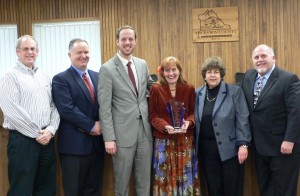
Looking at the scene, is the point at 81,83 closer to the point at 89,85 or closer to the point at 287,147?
the point at 89,85

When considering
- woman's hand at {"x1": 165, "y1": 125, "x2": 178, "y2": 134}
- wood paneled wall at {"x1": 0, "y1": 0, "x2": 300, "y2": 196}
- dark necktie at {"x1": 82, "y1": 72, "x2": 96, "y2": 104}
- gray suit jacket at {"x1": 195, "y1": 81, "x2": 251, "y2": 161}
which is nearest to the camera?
woman's hand at {"x1": 165, "y1": 125, "x2": 178, "y2": 134}

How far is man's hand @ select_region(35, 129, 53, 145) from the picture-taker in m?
2.87

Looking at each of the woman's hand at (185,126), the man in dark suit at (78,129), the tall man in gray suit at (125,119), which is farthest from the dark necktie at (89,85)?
the woman's hand at (185,126)

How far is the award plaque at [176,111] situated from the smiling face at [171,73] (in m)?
0.18

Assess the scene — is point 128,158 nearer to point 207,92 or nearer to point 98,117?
point 98,117

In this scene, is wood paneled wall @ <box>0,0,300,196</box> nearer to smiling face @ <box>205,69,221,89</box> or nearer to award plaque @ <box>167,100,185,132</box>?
smiling face @ <box>205,69,221,89</box>

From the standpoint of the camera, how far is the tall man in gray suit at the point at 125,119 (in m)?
2.92

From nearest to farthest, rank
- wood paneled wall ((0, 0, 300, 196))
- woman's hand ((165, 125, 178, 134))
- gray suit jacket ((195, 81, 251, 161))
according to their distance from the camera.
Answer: woman's hand ((165, 125, 178, 134))
gray suit jacket ((195, 81, 251, 161))
wood paneled wall ((0, 0, 300, 196))

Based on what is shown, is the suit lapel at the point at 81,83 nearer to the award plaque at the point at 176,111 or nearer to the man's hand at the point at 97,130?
the man's hand at the point at 97,130

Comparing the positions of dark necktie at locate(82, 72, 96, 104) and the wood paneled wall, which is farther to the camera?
the wood paneled wall

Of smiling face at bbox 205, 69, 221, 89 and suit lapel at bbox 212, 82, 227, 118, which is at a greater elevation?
smiling face at bbox 205, 69, 221, 89

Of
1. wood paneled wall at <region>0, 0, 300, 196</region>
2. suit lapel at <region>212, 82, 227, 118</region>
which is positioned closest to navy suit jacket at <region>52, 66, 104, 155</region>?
suit lapel at <region>212, 82, 227, 118</region>

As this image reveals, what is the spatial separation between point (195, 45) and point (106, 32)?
1.32 meters

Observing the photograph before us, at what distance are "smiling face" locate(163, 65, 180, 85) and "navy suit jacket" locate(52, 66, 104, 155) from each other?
644 mm
